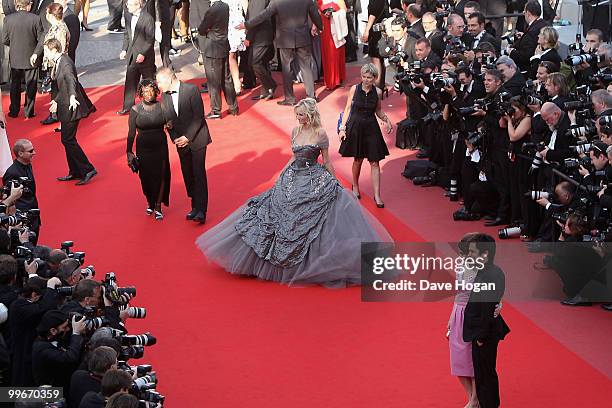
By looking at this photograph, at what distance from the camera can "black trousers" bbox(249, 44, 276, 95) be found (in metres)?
17.0

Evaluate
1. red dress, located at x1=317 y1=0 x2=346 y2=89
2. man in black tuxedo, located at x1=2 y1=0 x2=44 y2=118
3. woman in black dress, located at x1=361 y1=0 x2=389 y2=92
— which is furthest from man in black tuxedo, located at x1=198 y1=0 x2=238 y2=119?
man in black tuxedo, located at x1=2 y1=0 x2=44 y2=118

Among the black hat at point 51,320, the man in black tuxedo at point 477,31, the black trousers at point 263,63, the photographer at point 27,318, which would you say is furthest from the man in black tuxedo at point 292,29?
the black hat at point 51,320

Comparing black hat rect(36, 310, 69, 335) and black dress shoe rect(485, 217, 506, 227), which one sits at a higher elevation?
black hat rect(36, 310, 69, 335)

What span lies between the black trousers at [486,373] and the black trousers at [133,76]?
9.99m

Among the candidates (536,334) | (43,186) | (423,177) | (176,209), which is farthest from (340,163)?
(536,334)

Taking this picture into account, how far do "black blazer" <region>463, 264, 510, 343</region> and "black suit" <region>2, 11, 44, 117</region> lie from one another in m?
10.8

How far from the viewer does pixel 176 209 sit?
43.2 feet

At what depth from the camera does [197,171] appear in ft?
41.2

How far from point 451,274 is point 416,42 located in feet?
13.4

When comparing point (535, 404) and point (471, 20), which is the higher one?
point (471, 20)

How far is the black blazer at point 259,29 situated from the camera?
16859 millimetres

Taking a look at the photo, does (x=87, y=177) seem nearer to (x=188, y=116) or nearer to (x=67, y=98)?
(x=67, y=98)

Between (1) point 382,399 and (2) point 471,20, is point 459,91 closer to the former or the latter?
(2) point 471,20

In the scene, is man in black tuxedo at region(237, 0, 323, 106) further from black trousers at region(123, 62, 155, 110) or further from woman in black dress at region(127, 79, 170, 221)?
woman in black dress at region(127, 79, 170, 221)
